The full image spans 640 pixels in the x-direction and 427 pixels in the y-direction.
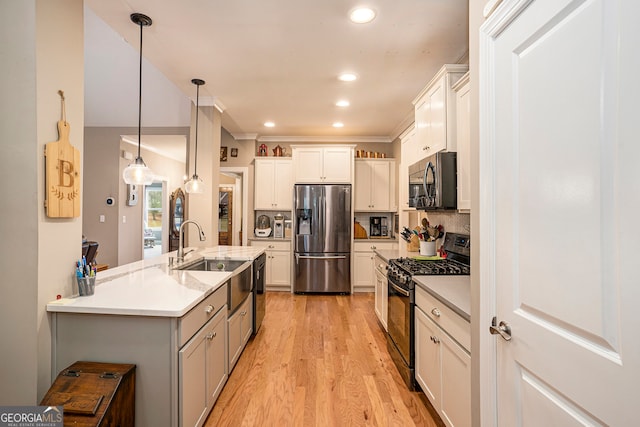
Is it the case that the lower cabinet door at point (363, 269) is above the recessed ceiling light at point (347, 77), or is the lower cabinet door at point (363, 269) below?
below

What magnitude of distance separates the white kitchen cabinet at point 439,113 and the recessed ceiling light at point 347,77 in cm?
69

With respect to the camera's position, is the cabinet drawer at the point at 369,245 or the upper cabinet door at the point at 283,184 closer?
the cabinet drawer at the point at 369,245

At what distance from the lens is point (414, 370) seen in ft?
7.45

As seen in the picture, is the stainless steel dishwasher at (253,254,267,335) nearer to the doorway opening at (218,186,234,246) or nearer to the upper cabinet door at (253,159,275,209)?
the upper cabinet door at (253,159,275,209)

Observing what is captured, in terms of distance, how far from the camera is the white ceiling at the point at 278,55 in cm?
217

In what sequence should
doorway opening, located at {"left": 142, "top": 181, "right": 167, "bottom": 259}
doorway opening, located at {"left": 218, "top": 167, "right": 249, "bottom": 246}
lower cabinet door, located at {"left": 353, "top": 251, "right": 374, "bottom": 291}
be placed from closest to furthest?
lower cabinet door, located at {"left": 353, "top": 251, "right": 374, "bottom": 291}, doorway opening, located at {"left": 218, "top": 167, "right": 249, "bottom": 246}, doorway opening, located at {"left": 142, "top": 181, "right": 167, "bottom": 259}

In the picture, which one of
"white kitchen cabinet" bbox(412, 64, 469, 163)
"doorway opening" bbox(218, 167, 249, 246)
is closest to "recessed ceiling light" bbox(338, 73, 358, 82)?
"white kitchen cabinet" bbox(412, 64, 469, 163)

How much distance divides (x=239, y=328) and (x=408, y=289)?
4.65ft

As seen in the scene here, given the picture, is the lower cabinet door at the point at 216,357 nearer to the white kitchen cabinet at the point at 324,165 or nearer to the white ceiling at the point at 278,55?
the white ceiling at the point at 278,55

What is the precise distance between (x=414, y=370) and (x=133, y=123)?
5.56 meters

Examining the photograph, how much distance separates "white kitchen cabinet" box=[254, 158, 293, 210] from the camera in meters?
5.36

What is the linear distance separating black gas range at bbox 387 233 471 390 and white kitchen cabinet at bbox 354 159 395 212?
2.36 m

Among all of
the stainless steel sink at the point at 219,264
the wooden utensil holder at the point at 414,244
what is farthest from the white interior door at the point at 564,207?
the wooden utensil holder at the point at 414,244

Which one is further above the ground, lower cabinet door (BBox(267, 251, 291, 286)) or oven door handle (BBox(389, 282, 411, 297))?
oven door handle (BBox(389, 282, 411, 297))
